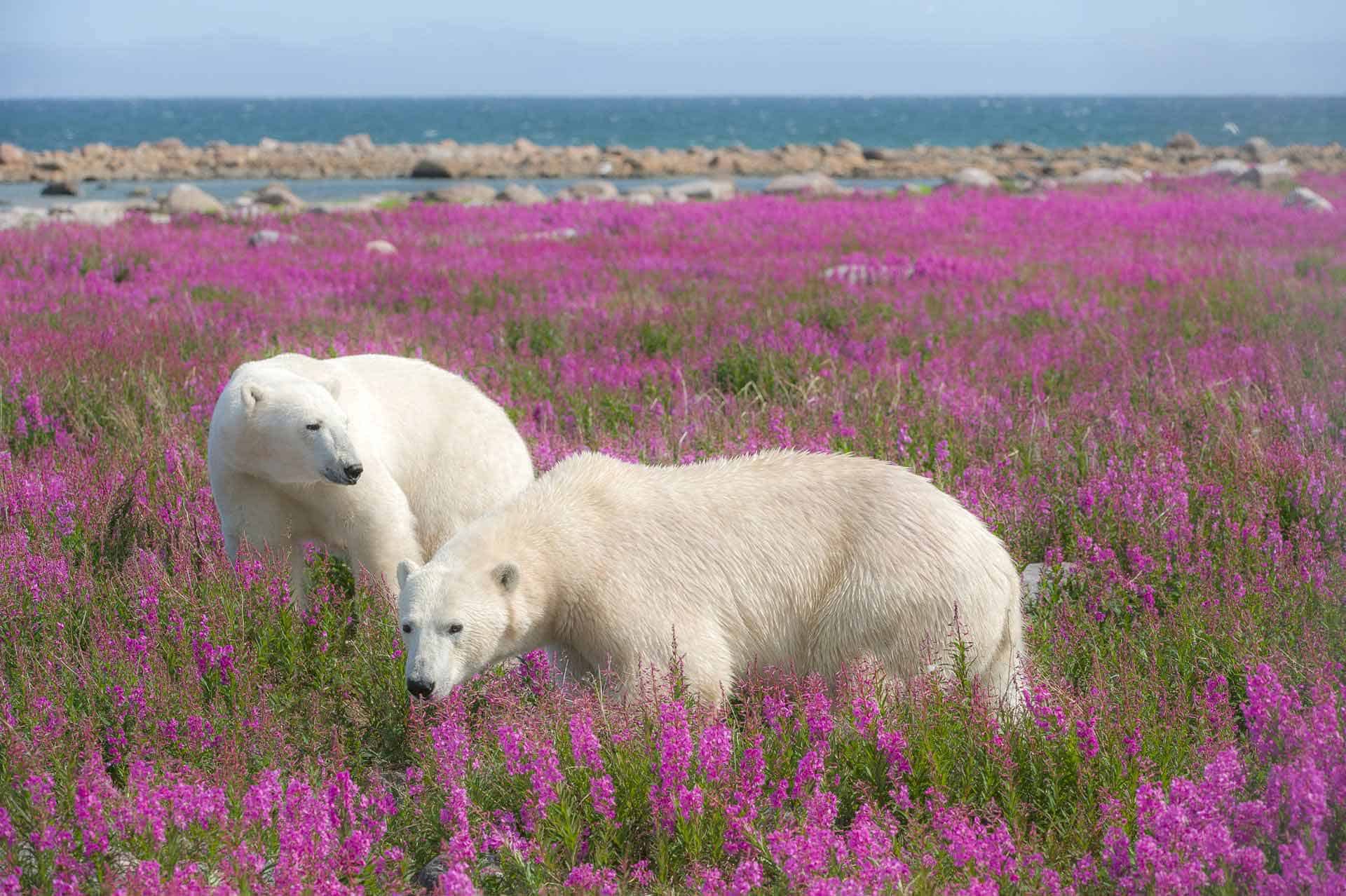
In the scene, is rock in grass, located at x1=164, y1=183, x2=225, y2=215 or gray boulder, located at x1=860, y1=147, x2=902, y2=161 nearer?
rock in grass, located at x1=164, y1=183, x2=225, y2=215

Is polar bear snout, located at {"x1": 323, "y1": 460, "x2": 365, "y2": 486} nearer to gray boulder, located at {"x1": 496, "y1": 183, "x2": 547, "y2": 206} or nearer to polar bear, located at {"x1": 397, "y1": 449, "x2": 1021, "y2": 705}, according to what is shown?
polar bear, located at {"x1": 397, "y1": 449, "x2": 1021, "y2": 705}

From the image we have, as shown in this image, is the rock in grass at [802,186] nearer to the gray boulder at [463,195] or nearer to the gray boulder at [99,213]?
the gray boulder at [463,195]

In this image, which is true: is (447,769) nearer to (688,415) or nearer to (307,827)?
(307,827)

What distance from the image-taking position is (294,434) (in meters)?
4.24

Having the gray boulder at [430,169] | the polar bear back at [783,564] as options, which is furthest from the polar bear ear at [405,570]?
the gray boulder at [430,169]

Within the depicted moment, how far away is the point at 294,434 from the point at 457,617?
118 cm

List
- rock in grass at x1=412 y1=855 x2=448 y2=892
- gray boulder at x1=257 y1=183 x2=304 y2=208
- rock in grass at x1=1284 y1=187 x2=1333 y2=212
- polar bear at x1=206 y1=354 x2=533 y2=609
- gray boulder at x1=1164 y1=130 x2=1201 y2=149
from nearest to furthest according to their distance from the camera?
rock in grass at x1=412 y1=855 x2=448 y2=892 → polar bear at x1=206 y1=354 x2=533 y2=609 → rock in grass at x1=1284 y1=187 x2=1333 y2=212 → gray boulder at x1=257 y1=183 x2=304 y2=208 → gray boulder at x1=1164 y1=130 x2=1201 y2=149

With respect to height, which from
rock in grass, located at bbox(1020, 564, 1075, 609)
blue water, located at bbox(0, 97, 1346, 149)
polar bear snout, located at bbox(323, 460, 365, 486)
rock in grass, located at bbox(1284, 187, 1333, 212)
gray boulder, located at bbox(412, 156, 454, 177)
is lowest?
gray boulder, located at bbox(412, 156, 454, 177)

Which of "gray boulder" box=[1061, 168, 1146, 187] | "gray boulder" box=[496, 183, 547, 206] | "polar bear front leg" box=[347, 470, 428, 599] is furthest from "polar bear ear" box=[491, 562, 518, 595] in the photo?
"gray boulder" box=[496, 183, 547, 206]

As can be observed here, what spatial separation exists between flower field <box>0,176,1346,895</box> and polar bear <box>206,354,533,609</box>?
0.25 metres

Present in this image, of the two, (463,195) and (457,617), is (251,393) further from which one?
(463,195)

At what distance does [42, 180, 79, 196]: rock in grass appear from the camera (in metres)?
46.5

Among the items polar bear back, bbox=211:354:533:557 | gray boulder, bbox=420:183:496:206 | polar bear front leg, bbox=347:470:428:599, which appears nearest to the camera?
polar bear front leg, bbox=347:470:428:599

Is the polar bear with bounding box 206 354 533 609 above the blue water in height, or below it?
below
